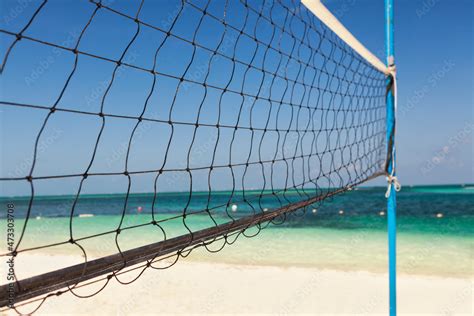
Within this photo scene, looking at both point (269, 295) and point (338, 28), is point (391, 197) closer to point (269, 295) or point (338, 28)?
point (338, 28)

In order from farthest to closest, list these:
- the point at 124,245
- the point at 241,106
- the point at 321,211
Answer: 1. the point at 321,211
2. the point at 124,245
3. the point at 241,106

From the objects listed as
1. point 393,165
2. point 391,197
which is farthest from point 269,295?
point 393,165

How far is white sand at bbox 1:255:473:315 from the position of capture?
15.1 ft

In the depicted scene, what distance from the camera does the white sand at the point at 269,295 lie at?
4598 millimetres

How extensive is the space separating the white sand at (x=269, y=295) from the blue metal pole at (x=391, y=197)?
5.78ft

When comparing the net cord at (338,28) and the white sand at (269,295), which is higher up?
the net cord at (338,28)

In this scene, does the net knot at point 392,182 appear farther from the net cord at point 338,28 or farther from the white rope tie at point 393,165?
the net cord at point 338,28

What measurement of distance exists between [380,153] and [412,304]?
77.9 inches

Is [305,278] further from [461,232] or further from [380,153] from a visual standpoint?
[461,232]

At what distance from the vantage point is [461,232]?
12.0 m

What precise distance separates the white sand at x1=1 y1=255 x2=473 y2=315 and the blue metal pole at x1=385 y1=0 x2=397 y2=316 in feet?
5.78

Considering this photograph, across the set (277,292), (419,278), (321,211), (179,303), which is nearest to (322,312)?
(277,292)

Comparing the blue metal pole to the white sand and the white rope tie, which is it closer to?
the white rope tie

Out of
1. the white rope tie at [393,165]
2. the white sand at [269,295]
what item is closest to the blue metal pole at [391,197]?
the white rope tie at [393,165]
